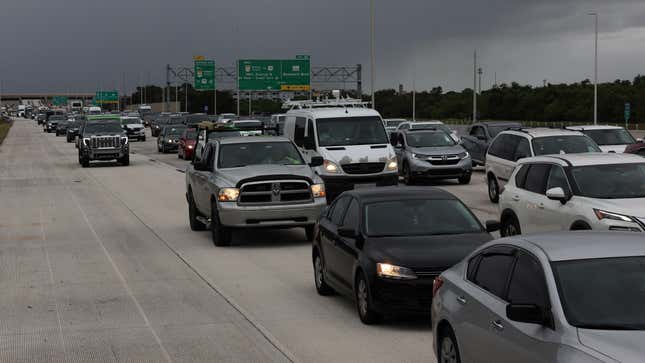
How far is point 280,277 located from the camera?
49.6 feet

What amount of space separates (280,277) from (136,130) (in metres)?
70.0

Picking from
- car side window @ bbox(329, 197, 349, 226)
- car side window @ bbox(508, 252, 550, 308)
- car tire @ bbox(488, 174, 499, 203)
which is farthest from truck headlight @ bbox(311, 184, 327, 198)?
car side window @ bbox(508, 252, 550, 308)

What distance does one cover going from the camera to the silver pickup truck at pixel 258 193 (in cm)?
1831

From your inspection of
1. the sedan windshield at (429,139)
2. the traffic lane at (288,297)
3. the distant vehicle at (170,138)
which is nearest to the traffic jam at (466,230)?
the traffic lane at (288,297)

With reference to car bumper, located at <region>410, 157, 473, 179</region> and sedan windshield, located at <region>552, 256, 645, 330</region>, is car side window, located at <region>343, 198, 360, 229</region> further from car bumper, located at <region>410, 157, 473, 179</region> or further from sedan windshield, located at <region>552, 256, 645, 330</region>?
car bumper, located at <region>410, 157, 473, 179</region>

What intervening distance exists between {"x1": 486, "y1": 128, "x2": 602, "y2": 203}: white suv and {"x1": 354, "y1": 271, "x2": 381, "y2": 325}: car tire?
12.5 meters

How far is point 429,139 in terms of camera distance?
34.0m

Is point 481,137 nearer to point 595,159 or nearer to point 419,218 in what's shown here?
point 595,159

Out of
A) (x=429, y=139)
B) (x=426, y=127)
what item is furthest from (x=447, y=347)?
(x=426, y=127)

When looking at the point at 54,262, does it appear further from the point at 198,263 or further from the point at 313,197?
the point at 313,197

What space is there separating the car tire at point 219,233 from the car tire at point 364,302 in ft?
23.5

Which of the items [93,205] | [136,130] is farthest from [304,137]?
[136,130]

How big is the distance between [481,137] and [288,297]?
25.1 m

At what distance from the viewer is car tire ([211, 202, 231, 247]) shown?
60.8 feet
